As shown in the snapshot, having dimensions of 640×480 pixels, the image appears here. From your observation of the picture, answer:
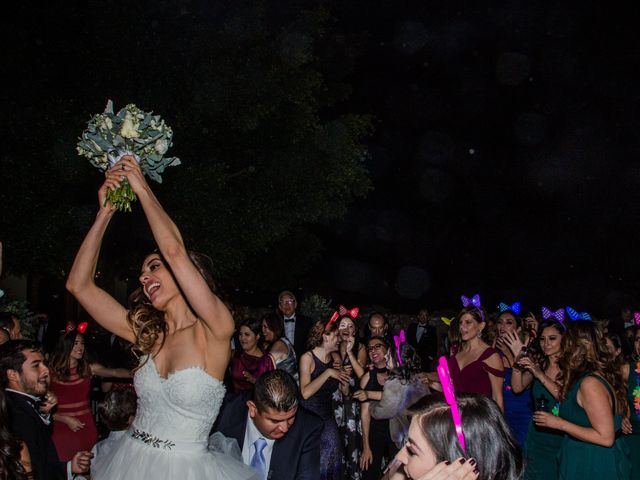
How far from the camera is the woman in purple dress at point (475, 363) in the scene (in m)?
6.28

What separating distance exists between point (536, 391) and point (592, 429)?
1.41m

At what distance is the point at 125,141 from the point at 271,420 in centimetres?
168

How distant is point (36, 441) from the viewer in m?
3.71

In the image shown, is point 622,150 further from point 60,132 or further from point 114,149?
point 114,149

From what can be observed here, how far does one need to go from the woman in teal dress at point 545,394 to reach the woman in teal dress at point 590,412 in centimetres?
56

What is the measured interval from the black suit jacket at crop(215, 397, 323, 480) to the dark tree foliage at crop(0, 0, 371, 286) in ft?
31.2

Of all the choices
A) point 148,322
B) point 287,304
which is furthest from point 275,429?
point 287,304

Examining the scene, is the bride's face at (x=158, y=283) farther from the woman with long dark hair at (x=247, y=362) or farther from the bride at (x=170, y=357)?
the woman with long dark hair at (x=247, y=362)

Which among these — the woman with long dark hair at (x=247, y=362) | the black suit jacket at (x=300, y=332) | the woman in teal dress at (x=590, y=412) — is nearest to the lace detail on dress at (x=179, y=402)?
the woman in teal dress at (x=590, y=412)

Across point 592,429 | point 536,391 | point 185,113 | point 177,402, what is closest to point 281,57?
point 185,113

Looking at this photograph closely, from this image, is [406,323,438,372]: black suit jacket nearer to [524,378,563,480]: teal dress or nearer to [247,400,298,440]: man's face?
[524,378,563,480]: teal dress

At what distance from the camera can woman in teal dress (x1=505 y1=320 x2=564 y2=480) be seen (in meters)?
5.39

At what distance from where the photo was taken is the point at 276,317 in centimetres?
844

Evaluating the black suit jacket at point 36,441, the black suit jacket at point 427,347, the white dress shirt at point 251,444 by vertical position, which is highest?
the black suit jacket at point 427,347
